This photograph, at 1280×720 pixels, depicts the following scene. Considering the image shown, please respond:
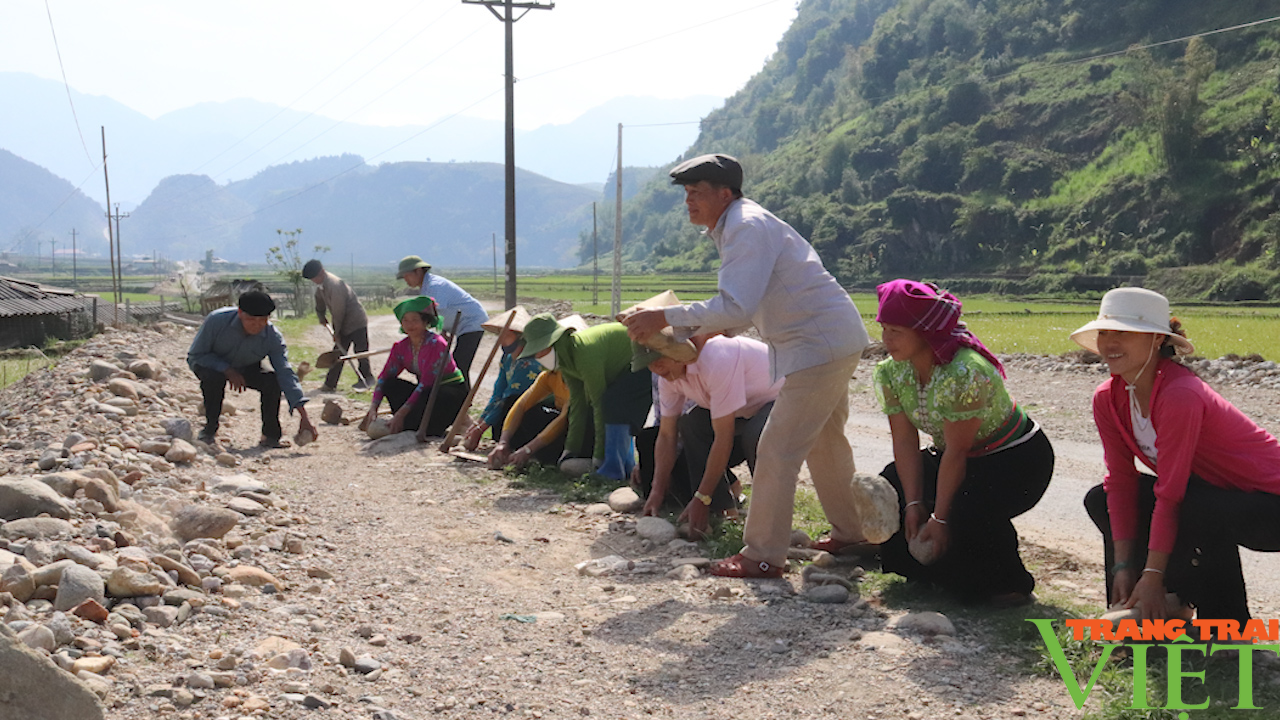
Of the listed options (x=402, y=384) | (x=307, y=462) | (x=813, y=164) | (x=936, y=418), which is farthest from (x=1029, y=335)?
(x=813, y=164)

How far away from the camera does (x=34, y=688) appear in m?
2.92

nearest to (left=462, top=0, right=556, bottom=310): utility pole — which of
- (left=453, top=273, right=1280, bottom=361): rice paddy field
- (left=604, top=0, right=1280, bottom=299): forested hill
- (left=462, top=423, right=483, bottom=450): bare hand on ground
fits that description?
(left=453, top=273, right=1280, bottom=361): rice paddy field

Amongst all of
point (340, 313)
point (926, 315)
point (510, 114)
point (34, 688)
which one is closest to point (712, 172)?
point (926, 315)

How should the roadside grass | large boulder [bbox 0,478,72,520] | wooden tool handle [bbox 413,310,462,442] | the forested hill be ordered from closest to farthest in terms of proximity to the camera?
large boulder [bbox 0,478,72,520] → the roadside grass → wooden tool handle [bbox 413,310,462,442] → the forested hill

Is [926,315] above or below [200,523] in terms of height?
above

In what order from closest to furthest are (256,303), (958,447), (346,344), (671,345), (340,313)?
(958,447) < (671,345) < (256,303) < (340,313) < (346,344)

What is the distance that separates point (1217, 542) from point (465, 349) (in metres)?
7.97

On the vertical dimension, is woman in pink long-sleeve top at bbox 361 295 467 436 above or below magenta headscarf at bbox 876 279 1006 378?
below

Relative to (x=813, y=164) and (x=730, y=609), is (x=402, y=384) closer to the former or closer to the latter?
(x=730, y=609)

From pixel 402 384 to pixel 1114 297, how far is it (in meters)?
7.27

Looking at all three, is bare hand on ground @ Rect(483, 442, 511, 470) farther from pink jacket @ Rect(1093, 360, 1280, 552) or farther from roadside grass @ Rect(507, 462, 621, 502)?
pink jacket @ Rect(1093, 360, 1280, 552)

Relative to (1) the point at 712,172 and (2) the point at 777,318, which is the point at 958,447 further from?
(1) the point at 712,172

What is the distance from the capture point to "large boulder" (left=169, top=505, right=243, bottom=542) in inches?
211

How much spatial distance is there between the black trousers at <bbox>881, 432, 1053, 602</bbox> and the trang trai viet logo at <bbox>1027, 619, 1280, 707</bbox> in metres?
0.50
